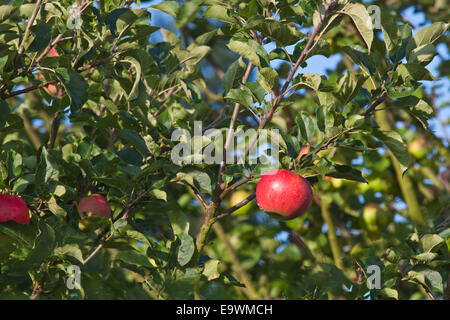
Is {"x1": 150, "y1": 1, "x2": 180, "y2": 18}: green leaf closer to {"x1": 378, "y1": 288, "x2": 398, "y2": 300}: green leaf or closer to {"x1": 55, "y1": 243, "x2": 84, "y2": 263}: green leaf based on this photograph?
{"x1": 55, "y1": 243, "x2": 84, "y2": 263}: green leaf

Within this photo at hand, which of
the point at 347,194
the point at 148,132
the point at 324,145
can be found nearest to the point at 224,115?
the point at 148,132

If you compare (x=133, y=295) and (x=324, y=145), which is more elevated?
(x=324, y=145)

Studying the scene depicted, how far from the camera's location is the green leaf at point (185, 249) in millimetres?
1582

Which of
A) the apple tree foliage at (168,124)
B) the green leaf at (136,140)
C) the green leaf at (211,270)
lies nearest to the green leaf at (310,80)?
the apple tree foliage at (168,124)

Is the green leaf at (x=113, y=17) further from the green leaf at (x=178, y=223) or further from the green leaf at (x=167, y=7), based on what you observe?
the green leaf at (x=178, y=223)

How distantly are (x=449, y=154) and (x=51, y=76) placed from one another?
2623mm

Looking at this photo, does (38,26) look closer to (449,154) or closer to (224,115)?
(224,115)

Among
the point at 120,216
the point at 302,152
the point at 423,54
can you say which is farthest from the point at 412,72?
the point at 302,152

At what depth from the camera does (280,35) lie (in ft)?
5.17

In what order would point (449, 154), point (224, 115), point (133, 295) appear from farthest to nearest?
point (449, 154), point (224, 115), point (133, 295)

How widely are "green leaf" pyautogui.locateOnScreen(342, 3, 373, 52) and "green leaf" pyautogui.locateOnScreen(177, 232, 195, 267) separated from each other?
73 cm

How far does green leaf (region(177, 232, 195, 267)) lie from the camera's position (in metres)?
1.58

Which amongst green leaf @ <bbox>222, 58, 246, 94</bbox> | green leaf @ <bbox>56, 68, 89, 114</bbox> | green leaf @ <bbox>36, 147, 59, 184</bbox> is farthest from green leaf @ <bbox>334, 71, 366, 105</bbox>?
green leaf @ <bbox>36, 147, 59, 184</bbox>

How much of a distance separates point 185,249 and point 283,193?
0.33 m
